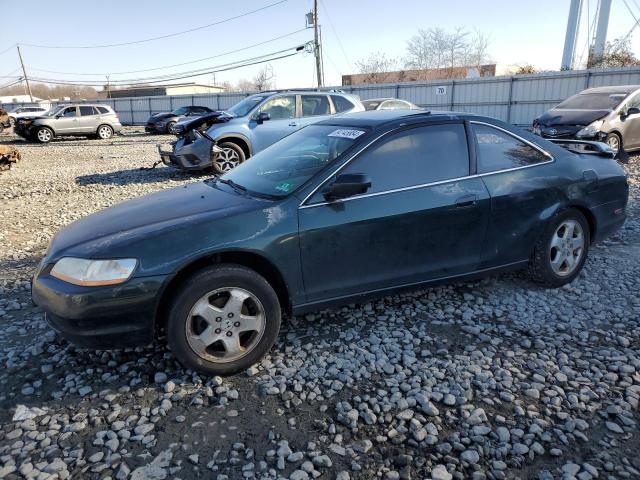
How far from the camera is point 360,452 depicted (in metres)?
2.30

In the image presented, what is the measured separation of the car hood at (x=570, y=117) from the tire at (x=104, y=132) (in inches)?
727

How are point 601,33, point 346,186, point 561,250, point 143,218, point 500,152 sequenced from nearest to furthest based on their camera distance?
point 346,186 → point 143,218 → point 500,152 → point 561,250 → point 601,33

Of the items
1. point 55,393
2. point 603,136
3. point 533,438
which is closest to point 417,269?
point 533,438

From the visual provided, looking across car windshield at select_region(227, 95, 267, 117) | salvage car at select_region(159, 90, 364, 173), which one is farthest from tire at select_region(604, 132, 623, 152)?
car windshield at select_region(227, 95, 267, 117)

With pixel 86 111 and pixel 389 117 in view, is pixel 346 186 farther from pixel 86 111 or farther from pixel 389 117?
pixel 86 111

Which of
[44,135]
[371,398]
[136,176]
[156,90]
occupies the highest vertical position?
[156,90]

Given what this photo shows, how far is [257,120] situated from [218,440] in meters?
7.96

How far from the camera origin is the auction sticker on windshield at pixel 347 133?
135 inches

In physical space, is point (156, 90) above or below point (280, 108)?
above

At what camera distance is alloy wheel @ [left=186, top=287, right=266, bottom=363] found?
2.84 metres

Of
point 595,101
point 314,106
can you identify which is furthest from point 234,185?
point 595,101

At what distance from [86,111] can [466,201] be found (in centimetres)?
2160

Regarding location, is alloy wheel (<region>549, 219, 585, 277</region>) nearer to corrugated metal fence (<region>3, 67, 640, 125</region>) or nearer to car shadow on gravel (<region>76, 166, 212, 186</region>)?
car shadow on gravel (<region>76, 166, 212, 186</region>)

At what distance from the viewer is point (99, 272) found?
2691mm
